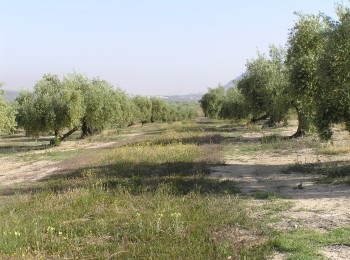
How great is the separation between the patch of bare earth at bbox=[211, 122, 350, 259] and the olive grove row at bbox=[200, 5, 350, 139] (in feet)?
9.90

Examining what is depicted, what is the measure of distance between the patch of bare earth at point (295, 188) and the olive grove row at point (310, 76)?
9.90ft

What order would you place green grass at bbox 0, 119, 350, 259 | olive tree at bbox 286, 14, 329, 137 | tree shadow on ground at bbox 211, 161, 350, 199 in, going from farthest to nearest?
olive tree at bbox 286, 14, 329, 137 → tree shadow on ground at bbox 211, 161, 350, 199 → green grass at bbox 0, 119, 350, 259

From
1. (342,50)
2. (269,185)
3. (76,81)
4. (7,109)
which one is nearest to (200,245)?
(269,185)

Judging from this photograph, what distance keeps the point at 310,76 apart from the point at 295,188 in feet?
43.6

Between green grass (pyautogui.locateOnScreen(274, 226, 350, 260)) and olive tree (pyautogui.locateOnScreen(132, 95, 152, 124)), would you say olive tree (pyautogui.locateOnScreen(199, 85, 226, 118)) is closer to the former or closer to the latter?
olive tree (pyautogui.locateOnScreen(132, 95, 152, 124))

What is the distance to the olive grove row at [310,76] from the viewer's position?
1795cm

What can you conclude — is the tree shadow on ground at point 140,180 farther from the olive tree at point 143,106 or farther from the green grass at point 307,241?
the olive tree at point 143,106

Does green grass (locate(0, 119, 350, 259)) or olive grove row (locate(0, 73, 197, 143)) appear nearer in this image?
green grass (locate(0, 119, 350, 259))

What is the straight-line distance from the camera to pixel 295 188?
1574 cm

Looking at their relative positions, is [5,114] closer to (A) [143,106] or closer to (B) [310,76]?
(B) [310,76]

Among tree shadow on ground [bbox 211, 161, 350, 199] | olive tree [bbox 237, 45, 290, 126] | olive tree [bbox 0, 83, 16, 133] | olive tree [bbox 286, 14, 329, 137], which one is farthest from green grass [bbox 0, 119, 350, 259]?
olive tree [bbox 237, 45, 290, 126]

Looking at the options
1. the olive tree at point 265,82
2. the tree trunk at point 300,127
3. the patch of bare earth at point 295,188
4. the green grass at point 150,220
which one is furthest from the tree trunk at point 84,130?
the green grass at point 150,220

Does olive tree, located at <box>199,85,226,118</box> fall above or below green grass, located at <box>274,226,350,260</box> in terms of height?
above

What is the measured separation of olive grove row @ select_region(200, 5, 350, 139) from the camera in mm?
17953
